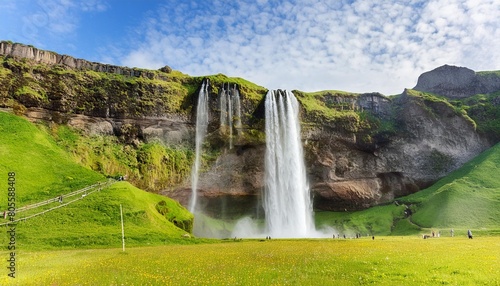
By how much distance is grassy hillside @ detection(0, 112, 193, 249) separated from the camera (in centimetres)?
3906

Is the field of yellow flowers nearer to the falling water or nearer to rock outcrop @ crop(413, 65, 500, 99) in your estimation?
the falling water

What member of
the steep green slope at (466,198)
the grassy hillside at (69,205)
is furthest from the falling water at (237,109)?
the steep green slope at (466,198)

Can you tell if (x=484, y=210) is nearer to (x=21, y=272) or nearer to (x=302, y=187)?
(x=302, y=187)

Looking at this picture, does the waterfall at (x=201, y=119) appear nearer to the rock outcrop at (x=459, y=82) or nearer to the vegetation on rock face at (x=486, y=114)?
the vegetation on rock face at (x=486, y=114)

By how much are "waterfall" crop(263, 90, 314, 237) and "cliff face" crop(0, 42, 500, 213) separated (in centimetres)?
300

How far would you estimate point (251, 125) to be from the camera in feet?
298

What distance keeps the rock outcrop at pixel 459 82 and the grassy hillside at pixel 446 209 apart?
113 ft

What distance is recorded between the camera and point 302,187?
88.4m

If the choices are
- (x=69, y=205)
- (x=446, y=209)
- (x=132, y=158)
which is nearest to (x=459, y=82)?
(x=446, y=209)

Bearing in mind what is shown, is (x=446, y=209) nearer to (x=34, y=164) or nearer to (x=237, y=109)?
(x=237, y=109)

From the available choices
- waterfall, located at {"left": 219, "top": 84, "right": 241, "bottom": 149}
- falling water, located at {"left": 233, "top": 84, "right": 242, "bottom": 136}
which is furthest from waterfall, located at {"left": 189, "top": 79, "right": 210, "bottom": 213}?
falling water, located at {"left": 233, "top": 84, "right": 242, "bottom": 136}

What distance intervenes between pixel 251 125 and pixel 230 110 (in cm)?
630

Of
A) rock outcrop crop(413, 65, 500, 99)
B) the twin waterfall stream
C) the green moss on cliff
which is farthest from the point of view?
rock outcrop crop(413, 65, 500, 99)

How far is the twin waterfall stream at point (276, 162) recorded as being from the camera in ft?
277
